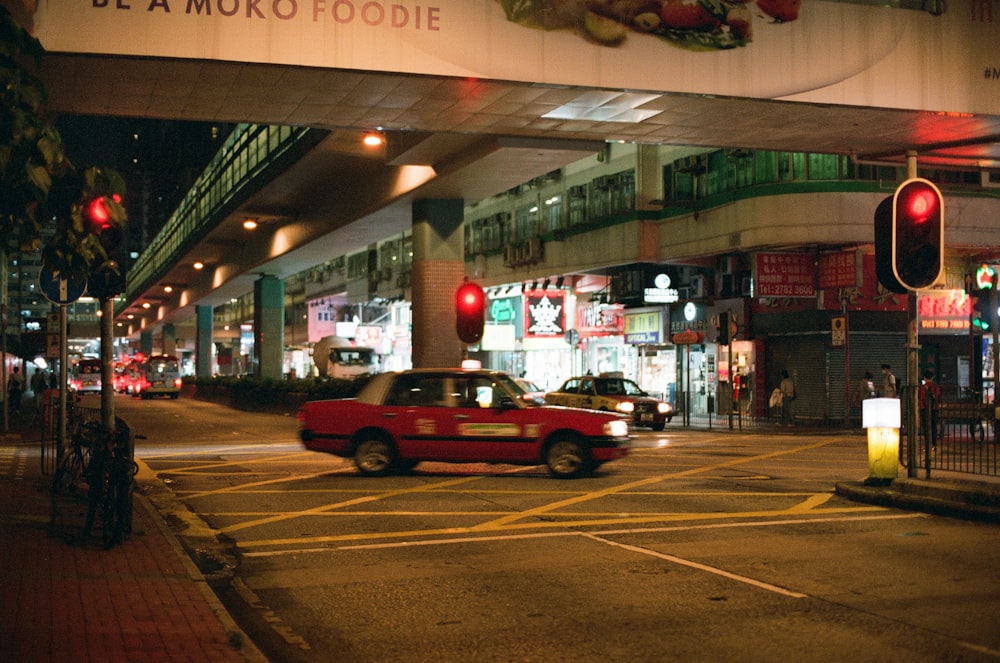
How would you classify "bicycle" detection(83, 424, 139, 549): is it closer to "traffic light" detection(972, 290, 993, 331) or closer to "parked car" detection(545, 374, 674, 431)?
"parked car" detection(545, 374, 674, 431)

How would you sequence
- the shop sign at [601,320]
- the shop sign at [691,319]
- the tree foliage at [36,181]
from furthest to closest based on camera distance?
the shop sign at [601,320], the shop sign at [691,319], the tree foliage at [36,181]

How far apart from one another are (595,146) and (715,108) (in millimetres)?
5068

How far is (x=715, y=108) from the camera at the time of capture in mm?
15836

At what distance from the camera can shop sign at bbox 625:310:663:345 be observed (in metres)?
40.8

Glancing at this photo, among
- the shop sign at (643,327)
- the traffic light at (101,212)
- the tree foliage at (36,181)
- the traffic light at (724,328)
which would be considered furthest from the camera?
the shop sign at (643,327)

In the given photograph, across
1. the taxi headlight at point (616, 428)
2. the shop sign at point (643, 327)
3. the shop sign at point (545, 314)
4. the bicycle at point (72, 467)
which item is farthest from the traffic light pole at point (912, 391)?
the shop sign at point (643, 327)

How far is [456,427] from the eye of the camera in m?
16.7

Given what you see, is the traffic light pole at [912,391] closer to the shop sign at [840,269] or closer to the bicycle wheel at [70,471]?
the bicycle wheel at [70,471]

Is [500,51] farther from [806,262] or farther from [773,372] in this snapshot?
[773,372]

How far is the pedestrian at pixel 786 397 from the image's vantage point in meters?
32.2

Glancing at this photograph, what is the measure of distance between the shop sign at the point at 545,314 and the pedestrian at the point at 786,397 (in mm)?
9424

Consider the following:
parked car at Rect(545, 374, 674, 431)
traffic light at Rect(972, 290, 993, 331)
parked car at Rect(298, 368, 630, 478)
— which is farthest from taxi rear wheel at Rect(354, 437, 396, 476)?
traffic light at Rect(972, 290, 993, 331)

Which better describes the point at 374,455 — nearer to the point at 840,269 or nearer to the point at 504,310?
the point at 840,269

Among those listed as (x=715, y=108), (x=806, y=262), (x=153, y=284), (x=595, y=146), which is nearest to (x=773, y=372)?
(x=806, y=262)
